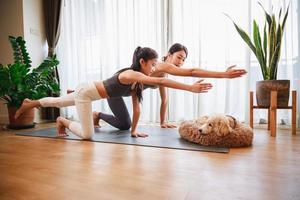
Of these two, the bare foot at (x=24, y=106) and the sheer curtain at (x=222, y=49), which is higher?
the sheer curtain at (x=222, y=49)

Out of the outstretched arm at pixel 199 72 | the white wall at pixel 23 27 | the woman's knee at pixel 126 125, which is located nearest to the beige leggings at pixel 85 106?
the woman's knee at pixel 126 125

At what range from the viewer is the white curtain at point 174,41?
2.77 metres

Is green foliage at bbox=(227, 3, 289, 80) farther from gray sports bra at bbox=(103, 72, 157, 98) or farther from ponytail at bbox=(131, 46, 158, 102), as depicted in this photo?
gray sports bra at bbox=(103, 72, 157, 98)

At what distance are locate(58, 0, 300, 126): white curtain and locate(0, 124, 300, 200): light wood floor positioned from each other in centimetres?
112

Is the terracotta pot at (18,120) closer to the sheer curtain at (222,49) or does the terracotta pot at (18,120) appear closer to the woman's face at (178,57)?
the sheer curtain at (222,49)

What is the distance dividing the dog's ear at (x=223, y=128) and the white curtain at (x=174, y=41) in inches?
42.3

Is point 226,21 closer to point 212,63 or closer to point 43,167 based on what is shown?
point 212,63

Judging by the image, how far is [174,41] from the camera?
10.3 feet

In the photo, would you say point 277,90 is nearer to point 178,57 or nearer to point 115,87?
point 178,57

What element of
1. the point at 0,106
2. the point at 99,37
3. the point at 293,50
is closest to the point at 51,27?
→ the point at 99,37

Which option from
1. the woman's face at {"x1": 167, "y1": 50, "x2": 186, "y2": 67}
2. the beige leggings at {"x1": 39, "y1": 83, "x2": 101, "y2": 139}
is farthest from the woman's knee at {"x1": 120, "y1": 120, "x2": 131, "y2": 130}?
the woman's face at {"x1": 167, "y1": 50, "x2": 186, "y2": 67}

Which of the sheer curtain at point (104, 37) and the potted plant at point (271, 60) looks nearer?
the potted plant at point (271, 60)

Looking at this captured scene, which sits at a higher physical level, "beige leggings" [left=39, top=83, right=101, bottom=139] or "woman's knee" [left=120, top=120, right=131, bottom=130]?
"beige leggings" [left=39, top=83, right=101, bottom=139]

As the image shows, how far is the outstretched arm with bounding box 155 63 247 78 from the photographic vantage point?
160cm
